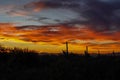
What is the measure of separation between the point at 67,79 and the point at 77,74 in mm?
739

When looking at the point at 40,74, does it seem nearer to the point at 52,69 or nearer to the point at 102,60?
the point at 52,69

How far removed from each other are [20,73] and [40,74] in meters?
2.31

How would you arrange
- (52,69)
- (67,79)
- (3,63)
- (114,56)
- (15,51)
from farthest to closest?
(15,51) < (3,63) < (114,56) < (52,69) < (67,79)

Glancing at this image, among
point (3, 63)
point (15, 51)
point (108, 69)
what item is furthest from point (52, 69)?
point (15, 51)

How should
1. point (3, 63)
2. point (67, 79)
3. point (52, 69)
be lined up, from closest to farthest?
1. point (67, 79)
2. point (52, 69)
3. point (3, 63)

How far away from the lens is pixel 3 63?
32.0 metres

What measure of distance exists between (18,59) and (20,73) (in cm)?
604

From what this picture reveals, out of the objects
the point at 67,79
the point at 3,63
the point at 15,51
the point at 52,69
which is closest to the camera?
the point at 67,79

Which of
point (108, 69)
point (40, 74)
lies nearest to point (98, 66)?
point (108, 69)

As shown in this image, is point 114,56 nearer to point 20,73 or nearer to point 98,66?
point 98,66

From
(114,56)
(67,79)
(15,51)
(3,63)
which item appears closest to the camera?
(67,79)

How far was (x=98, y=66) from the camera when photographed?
82.8 feet

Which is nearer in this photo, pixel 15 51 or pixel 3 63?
pixel 3 63

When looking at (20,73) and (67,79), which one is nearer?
(67,79)
